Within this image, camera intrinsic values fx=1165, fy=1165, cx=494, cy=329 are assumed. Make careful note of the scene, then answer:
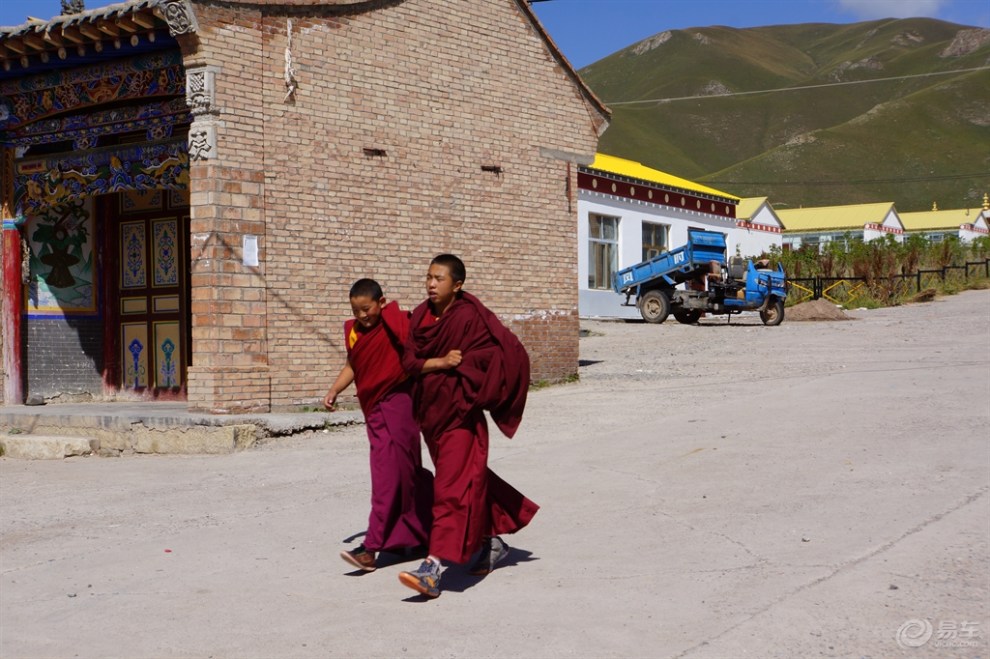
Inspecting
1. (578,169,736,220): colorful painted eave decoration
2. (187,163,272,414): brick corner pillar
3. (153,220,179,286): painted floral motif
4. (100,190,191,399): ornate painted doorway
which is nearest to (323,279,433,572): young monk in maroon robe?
(187,163,272,414): brick corner pillar

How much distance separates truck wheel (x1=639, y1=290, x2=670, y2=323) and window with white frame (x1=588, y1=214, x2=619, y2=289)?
332cm

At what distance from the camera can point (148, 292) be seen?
52.5 feet

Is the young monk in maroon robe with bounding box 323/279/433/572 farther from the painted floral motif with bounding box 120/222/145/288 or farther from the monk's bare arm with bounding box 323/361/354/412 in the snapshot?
the painted floral motif with bounding box 120/222/145/288

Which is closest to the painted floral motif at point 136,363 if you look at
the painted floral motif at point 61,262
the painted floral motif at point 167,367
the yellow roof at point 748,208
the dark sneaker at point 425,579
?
the painted floral motif at point 167,367

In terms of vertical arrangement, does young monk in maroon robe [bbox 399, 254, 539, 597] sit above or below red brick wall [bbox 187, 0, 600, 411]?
below

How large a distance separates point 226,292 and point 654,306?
16927 millimetres

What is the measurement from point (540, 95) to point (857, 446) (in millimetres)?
8213

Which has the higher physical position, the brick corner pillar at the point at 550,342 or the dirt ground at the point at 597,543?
the brick corner pillar at the point at 550,342

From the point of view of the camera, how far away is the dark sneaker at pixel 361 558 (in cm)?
677

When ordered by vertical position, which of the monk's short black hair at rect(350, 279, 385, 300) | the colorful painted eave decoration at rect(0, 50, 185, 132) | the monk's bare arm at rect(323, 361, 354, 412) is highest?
the colorful painted eave decoration at rect(0, 50, 185, 132)

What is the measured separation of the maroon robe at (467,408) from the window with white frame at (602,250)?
25.2m

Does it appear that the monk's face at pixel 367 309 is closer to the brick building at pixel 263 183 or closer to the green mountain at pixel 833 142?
the brick building at pixel 263 183

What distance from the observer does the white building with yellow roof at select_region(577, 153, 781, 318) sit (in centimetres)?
3150

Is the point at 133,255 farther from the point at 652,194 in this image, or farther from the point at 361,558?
the point at 652,194
